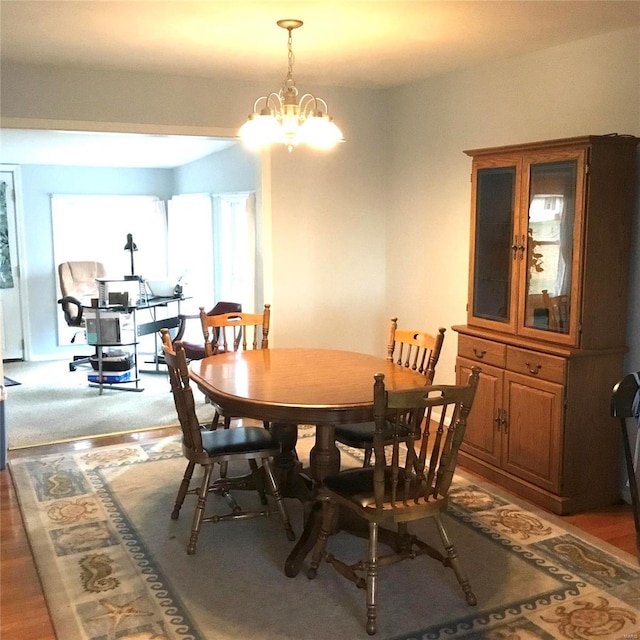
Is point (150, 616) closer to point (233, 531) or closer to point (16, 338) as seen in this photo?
point (233, 531)

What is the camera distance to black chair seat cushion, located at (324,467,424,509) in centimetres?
255

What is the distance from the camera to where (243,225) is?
689cm

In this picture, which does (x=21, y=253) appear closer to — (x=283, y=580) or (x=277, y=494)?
(x=277, y=494)

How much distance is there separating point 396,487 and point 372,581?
0.34 metres

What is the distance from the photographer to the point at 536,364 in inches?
138

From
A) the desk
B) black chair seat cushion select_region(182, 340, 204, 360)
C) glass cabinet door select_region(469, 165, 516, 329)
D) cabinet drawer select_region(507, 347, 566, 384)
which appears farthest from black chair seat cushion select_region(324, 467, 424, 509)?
the desk

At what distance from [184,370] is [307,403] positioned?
558mm

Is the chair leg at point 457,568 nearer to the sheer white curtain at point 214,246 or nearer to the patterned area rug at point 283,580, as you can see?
the patterned area rug at point 283,580

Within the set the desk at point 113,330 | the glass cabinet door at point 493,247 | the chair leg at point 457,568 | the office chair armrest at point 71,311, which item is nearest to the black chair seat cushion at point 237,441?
the chair leg at point 457,568

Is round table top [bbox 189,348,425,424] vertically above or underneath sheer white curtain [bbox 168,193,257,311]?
underneath

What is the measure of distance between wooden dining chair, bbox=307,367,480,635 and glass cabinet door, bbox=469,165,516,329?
48.5 inches

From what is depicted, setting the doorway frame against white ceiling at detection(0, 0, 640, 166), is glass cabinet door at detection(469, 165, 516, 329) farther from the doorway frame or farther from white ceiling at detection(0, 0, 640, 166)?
the doorway frame

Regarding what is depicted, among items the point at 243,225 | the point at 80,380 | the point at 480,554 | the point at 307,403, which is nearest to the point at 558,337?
the point at 480,554

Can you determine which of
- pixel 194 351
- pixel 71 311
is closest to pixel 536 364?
pixel 194 351
